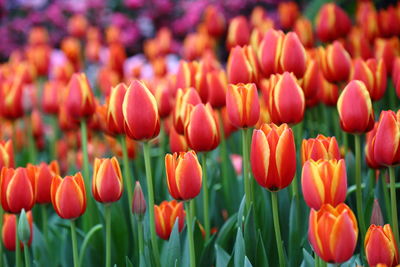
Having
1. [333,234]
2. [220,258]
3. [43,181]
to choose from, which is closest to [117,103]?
[43,181]

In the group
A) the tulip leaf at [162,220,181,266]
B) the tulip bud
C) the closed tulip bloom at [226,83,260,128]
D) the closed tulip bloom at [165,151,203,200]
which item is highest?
the closed tulip bloom at [226,83,260,128]

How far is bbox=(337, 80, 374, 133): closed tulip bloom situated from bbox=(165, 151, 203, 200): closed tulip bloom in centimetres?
39

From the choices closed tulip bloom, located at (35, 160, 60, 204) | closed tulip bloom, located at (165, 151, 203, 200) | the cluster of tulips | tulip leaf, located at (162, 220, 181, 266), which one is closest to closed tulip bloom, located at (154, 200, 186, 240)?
the cluster of tulips

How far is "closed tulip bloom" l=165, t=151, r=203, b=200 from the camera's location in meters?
1.43

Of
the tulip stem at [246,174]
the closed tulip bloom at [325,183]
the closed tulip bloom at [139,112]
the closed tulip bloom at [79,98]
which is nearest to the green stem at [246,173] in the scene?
the tulip stem at [246,174]

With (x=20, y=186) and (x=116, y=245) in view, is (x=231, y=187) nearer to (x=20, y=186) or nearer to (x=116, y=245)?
(x=116, y=245)

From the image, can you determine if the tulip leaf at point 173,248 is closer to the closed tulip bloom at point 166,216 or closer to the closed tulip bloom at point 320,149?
the closed tulip bloom at point 166,216

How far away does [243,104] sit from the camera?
1585mm

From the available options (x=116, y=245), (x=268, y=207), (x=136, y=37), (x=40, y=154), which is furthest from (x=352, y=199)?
(x=136, y=37)

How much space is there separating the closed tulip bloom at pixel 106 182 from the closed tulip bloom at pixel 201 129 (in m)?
0.21

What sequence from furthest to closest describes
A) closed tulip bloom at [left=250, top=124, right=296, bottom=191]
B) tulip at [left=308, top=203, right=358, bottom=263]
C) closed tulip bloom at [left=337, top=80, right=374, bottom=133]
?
closed tulip bloom at [left=337, top=80, right=374, bottom=133] < closed tulip bloom at [left=250, top=124, right=296, bottom=191] < tulip at [left=308, top=203, right=358, bottom=263]

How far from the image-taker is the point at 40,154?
351 cm

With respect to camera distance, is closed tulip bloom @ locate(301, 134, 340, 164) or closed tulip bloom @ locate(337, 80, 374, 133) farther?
closed tulip bloom @ locate(337, 80, 374, 133)

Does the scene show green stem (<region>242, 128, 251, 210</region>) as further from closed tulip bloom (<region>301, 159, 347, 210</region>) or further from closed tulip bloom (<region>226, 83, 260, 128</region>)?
closed tulip bloom (<region>301, 159, 347, 210</region>)
